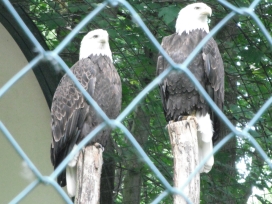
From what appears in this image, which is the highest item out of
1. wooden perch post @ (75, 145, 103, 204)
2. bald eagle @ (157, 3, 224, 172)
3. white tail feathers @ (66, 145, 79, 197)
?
bald eagle @ (157, 3, 224, 172)

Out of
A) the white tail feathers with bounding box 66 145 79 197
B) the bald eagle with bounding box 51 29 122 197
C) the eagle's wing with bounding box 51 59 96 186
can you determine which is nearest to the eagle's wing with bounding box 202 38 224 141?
the bald eagle with bounding box 51 29 122 197

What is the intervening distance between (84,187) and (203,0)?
2.39 metres

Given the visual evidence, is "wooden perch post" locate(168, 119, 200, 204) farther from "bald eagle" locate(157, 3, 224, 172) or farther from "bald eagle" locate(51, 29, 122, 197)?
"bald eagle" locate(51, 29, 122, 197)

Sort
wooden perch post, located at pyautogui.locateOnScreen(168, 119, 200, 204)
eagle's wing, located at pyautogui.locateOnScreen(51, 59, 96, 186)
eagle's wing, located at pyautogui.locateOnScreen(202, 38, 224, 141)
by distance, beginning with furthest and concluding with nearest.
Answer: eagle's wing, located at pyautogui.locateOnScreen(51, 59, 96, 186)
eagle's wing, located at pyautogui.locateOnScreen(202, 38, 224, 141)
wooden perch post, located at pyautogui.locateOnScreen(168, 119, 200, 204)

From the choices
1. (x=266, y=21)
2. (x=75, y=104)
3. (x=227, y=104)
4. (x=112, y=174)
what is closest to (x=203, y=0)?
(x=266, y=21)

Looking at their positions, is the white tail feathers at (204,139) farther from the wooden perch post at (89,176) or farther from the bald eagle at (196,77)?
the wooden perch post at (89,176)

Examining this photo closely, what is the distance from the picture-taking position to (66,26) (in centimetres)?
601

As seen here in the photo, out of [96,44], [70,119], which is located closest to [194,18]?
[96,44]

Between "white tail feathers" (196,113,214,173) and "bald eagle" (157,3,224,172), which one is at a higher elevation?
"bald eagle" (157,3,224,172)

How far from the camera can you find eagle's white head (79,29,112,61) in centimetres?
506

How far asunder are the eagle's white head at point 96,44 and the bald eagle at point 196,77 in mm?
480

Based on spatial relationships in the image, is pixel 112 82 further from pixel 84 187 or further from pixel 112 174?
pixel 112 174

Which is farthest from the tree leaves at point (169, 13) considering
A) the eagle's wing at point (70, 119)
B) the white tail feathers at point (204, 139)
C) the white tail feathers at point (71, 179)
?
the white tail feathers at point (71, 179)

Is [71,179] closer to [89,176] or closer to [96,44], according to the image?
[89,176]
